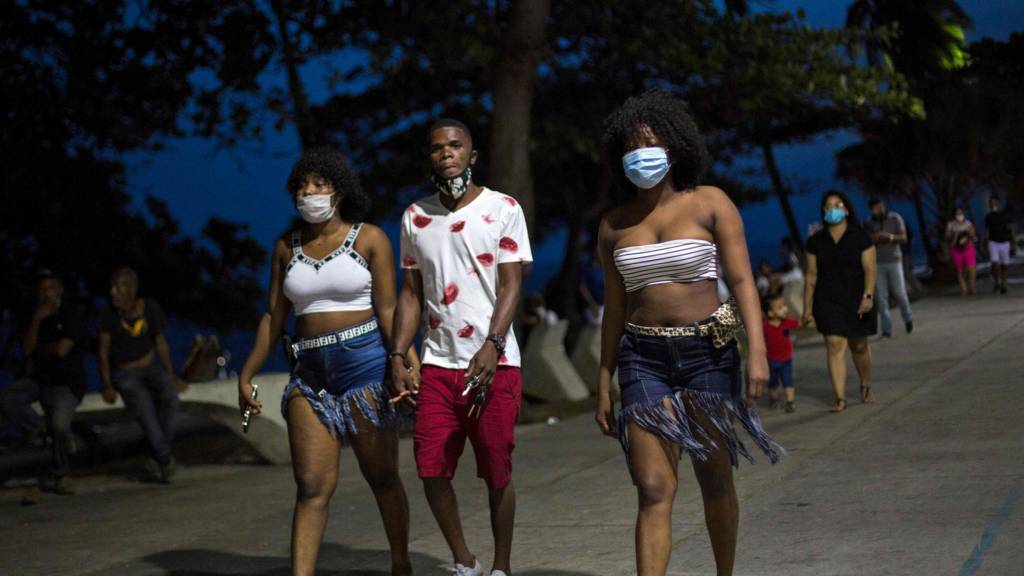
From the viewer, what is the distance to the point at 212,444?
12.6 m

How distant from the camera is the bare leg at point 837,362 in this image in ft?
35.6

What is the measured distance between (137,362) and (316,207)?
5.10 m

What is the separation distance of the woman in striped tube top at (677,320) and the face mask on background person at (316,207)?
137 cm

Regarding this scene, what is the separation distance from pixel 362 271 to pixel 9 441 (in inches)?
389

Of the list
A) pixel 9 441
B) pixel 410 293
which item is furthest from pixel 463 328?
pixel 9 441

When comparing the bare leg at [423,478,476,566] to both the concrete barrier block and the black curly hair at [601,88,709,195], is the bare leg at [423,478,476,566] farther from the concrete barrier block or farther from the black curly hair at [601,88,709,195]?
the concrete barrier block

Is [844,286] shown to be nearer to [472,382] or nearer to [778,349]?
[778,349]

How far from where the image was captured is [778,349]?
11.4 meters

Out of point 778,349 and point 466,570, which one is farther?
point 778,349

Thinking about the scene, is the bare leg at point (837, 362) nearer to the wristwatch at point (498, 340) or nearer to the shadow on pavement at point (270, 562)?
the shadow on pavement at point (270, 562)

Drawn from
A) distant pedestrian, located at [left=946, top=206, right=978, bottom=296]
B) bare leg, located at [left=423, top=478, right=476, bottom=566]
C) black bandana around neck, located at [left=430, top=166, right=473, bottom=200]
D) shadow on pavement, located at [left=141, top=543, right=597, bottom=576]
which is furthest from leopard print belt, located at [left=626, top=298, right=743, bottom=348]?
distant pedestrian, located at [left=946, top=206, right=978, bottom=296]

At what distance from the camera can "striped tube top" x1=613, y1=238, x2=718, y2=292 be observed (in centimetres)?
463

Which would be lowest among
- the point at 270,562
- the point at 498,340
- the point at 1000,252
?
the point at 270,562

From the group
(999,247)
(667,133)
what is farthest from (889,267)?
(667,133)
